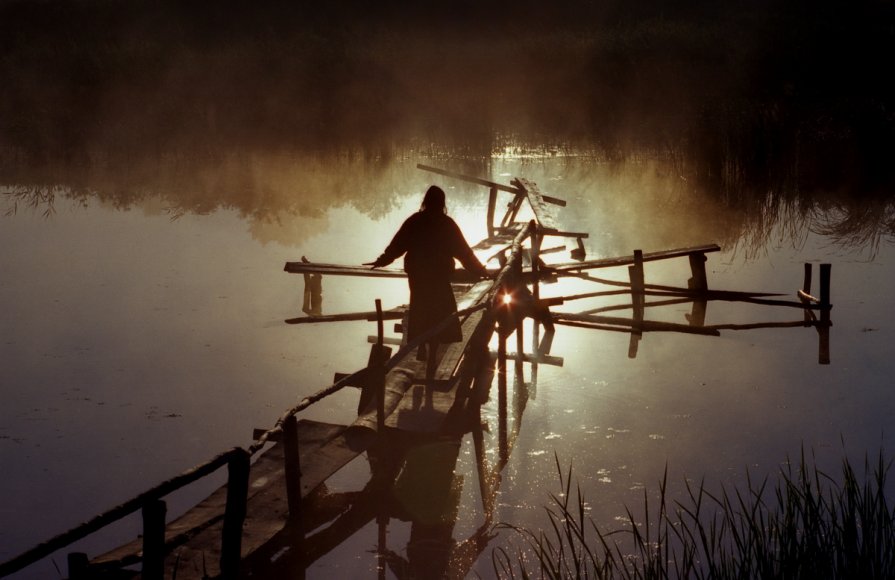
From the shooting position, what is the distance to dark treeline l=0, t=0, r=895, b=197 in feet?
85.8

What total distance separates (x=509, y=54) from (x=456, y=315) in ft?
80.8

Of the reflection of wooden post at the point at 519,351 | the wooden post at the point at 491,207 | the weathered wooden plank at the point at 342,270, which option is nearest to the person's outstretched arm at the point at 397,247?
the reflection of wooden post at the point at 519,351

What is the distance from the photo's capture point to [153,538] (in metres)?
5.48

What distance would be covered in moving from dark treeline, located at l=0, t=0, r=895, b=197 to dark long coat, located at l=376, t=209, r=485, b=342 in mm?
15427

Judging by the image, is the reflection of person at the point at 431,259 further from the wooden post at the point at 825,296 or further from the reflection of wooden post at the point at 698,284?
the reflection of wooden post at the point at 698,284

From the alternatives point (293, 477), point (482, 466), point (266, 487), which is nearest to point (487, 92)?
point (482, 466)

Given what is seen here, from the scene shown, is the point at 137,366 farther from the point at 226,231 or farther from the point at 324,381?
the point at 226,231

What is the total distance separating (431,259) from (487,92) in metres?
22.6

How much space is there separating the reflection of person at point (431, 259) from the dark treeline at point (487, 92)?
15.4m

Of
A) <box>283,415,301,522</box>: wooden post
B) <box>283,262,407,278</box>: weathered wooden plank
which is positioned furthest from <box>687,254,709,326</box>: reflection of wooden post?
<box>283,415,301,522</box>: wooden post

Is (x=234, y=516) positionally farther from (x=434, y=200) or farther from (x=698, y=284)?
(x=698, y=284)

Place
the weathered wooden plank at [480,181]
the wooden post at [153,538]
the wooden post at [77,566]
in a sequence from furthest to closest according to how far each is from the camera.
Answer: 1. the weathered wooden plank at [480,181]
2. the wooden post at [153,538]
3. the wooden post at [77,566]

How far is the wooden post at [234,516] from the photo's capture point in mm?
6195

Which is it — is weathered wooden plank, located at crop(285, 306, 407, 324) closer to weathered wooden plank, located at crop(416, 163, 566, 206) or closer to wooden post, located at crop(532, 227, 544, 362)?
wooden post, located at crop(532, 227, 544, 362)
